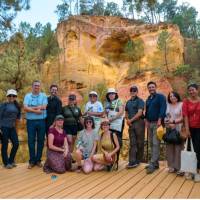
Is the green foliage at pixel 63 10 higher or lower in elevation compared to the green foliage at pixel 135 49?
higher

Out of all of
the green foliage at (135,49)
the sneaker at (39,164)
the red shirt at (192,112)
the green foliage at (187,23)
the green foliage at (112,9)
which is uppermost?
the green foliage at (112,9)

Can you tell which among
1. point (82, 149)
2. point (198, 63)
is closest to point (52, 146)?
point (82, 149)

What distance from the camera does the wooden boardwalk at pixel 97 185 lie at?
173 inches

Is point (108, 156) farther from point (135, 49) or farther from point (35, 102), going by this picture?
point (135, 49)

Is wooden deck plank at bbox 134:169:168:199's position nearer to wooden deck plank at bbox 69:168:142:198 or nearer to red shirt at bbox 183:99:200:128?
wooden deck plank at bbox 69:168:142:198

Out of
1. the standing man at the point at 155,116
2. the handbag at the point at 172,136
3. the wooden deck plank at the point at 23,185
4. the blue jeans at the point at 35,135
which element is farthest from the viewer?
the blue jeans at the point at 35,135

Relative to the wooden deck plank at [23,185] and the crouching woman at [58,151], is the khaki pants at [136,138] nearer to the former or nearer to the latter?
the crouching woman at [58,151]

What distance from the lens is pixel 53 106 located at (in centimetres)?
627

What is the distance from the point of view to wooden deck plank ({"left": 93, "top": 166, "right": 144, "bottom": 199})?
444 cm

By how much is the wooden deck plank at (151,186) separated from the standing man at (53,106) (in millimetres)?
2159

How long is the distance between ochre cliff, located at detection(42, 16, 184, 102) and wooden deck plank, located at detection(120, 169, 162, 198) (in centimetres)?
1776

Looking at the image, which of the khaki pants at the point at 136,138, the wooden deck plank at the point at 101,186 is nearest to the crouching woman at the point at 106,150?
the wooden deck plank at the point at 101,186

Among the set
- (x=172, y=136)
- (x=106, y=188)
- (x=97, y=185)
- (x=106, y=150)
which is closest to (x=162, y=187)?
(x=106, y=188)

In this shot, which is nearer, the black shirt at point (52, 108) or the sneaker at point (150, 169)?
the sneaker at point (150, 169)
